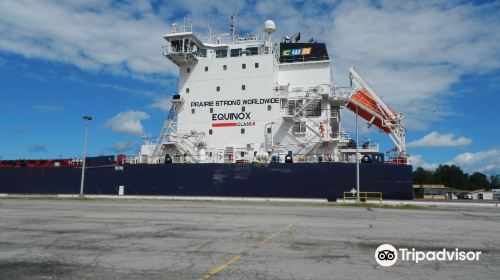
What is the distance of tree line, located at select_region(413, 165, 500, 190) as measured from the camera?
11438 cm

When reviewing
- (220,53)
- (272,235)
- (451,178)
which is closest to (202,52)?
(220,53)

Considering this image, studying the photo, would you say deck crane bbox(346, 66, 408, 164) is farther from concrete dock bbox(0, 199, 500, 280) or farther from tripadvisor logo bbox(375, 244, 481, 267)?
tripadvisor logo bbox(375, 244, 481, 267)

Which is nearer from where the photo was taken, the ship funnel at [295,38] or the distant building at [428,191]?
the ship funnel at [295,38]

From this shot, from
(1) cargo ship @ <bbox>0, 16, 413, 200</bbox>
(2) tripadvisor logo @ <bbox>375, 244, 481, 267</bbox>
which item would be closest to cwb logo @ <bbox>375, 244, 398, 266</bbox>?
(2) tripadvisor logo @ <bbox>375, 244, 481, 267</bbox>

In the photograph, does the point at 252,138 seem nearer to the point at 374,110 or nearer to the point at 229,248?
the point at 374,110

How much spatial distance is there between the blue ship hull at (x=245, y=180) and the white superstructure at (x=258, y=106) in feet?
3.56

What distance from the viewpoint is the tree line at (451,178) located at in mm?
114375

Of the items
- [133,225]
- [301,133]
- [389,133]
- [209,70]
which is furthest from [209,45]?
[133,225]

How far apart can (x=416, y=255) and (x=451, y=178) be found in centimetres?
12975

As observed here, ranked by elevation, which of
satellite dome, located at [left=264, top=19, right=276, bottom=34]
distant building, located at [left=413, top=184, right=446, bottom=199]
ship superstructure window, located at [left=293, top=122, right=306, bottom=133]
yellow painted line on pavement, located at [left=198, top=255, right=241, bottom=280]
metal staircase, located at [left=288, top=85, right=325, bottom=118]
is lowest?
yellow painted line on pavement, located at [left=198, top=255, right=241, bottom=280]

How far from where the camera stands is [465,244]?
8641 millimetres

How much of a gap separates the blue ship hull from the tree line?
307ft

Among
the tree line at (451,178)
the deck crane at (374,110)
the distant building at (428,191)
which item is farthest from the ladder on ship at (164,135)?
the tree line at (451,178)

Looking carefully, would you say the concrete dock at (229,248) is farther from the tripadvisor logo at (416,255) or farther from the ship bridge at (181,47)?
the ship bridge at (181,47)
